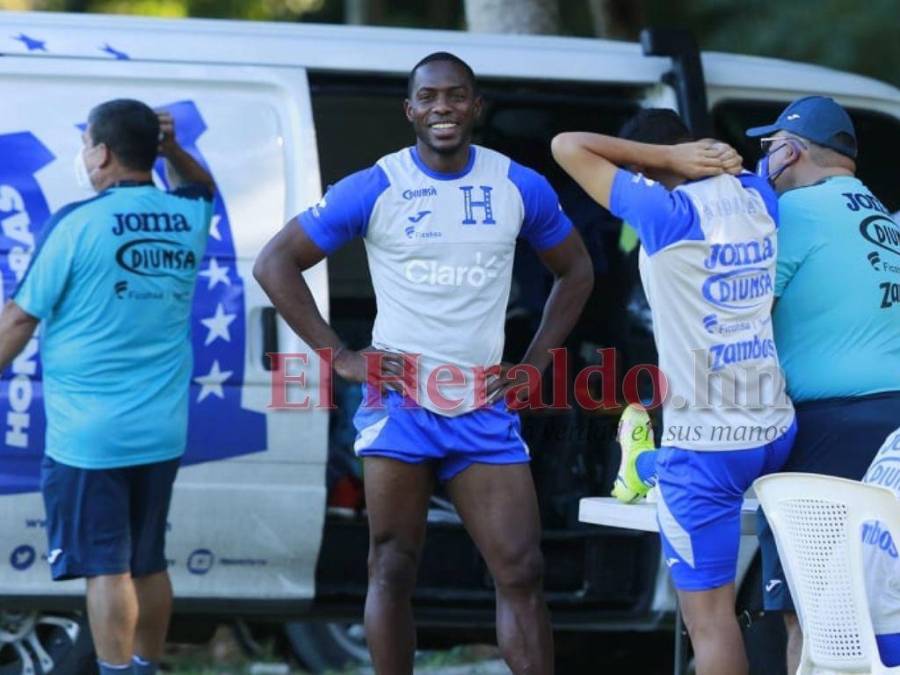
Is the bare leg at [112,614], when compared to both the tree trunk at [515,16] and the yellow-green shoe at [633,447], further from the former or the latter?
the tree trunk at [515,16]

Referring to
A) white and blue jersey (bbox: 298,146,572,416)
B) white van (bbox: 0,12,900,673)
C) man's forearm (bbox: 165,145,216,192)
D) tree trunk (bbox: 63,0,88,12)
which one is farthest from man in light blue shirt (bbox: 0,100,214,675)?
tree trunk (bbox: 63,0,88,12)

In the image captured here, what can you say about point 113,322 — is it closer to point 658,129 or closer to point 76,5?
point 658,129

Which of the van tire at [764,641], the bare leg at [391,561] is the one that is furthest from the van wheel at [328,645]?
the bare leg at [391,561]

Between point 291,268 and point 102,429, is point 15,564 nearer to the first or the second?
point 102,429

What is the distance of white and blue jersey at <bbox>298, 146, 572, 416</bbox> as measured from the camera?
496 cm

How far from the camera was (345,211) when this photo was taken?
4988mm

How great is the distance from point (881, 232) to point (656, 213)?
79 centimetres

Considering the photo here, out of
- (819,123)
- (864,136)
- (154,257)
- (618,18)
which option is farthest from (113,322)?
(618,18)

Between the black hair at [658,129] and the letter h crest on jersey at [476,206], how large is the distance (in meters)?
0.45

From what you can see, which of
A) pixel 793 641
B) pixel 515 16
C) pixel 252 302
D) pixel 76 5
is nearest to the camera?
pixel 793 641

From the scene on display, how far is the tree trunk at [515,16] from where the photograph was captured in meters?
8.41

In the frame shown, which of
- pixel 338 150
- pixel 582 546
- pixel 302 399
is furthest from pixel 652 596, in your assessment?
pixel 338 150

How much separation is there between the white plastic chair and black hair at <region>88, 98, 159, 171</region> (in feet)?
7.53

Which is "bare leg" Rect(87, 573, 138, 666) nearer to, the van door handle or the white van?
the white van
